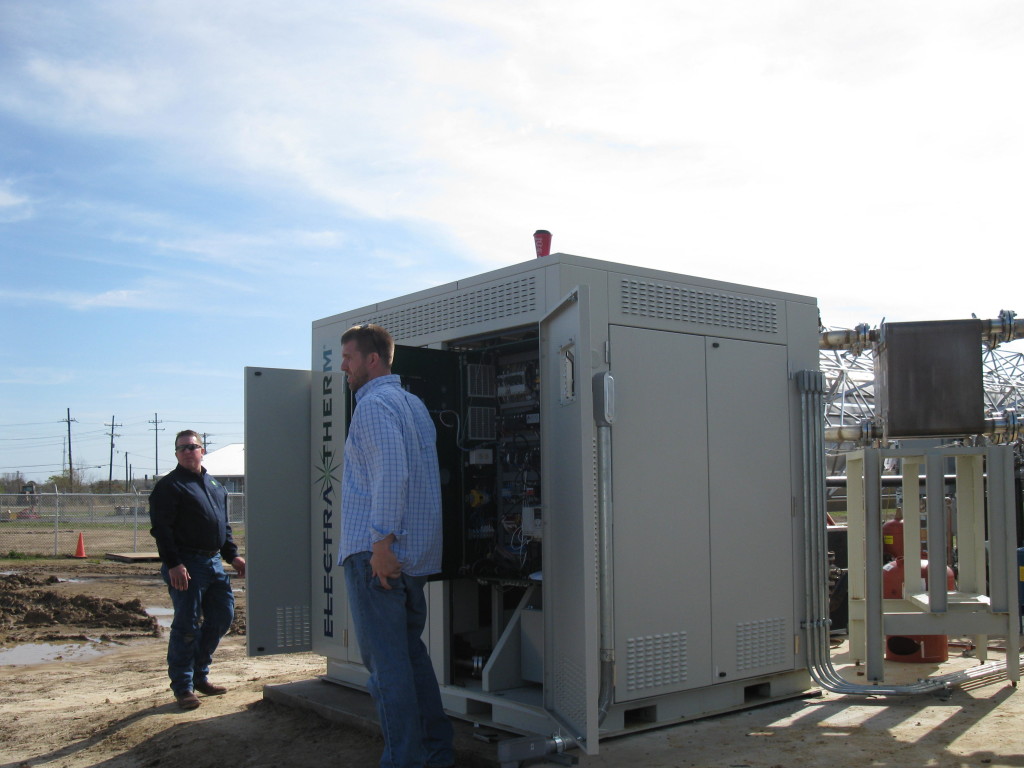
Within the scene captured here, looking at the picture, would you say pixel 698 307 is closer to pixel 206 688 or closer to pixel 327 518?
pixel 327 518

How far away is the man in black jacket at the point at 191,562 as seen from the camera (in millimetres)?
5680

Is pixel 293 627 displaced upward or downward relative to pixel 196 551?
downward

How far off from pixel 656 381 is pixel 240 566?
318cm

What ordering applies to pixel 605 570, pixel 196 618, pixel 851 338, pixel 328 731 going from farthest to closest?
pixel 851 338 < pixel 196 618 < pixel 328 731 < pixel 605 570

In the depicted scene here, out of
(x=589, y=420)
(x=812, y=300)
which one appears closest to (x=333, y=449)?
(x=589, y=420)

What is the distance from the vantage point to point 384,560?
364cm

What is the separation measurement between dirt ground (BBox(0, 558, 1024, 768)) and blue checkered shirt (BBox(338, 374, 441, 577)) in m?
1.23

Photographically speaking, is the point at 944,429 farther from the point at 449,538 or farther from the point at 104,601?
the point at 104,601

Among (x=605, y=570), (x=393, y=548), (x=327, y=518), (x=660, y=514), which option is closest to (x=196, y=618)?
(x=327, y=518)

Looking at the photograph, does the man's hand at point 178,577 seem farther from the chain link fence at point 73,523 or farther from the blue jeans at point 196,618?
the chain link fence at point 73,523

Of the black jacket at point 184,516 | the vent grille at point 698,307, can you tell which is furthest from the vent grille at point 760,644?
the black jacket at point 184,516

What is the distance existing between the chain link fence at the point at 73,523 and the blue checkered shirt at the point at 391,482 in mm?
17049

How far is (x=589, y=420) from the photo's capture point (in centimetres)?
372

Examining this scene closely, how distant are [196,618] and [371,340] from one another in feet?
9.01
